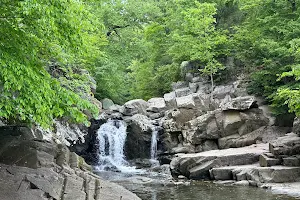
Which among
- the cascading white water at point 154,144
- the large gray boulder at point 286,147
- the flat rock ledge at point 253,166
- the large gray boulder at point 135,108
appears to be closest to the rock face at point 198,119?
the large gray boulder at point 135,108

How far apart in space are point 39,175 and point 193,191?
7.60 m

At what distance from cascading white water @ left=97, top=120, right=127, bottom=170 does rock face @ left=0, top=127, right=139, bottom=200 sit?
13.0 metres

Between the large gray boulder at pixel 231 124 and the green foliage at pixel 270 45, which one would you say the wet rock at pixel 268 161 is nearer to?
the green foliage at pixel 270 45

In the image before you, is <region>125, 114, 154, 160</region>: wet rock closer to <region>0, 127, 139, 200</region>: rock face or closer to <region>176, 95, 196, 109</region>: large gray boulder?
<region>176, 95, 196, 109</region>: large gray boulder

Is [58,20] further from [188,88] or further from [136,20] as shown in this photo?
[136,20]

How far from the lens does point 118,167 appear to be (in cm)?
2330

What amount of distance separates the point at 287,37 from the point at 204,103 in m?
7.40

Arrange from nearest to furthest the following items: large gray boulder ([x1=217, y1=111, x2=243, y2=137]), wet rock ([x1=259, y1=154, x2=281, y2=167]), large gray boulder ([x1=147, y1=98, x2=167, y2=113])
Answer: wet rock ([x1=259, y1=154, x2=281, y2=167]) < large gray boulder ([x1=217, y1=111, x2=243, y2=137]) < large gray boulder ([x1=147, y1=98, x2=167, y2=113])

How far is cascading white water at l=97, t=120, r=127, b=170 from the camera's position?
960 inches

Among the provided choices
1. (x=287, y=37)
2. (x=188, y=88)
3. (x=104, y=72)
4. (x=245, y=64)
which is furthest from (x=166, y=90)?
(x=287, y=37)

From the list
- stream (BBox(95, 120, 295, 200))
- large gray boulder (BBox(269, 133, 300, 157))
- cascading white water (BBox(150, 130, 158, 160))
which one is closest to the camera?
stream (BBox(95, 120, 295, 200))

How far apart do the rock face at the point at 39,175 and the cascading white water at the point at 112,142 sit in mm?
13031

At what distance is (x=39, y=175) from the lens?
8.97 meters

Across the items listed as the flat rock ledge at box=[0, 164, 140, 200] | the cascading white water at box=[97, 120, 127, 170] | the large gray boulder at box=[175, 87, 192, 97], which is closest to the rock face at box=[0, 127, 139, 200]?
the flat rock ledge at box=[0, 164, 140, 200]
